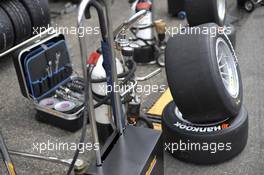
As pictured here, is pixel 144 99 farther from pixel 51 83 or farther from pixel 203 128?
pixel 203 128

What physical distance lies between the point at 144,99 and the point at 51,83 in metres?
0.61

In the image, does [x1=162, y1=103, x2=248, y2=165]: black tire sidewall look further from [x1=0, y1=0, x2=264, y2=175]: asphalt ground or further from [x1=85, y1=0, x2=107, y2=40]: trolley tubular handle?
[x1=85, y1=0, x2=107, y2=40]: trolley tubular handle

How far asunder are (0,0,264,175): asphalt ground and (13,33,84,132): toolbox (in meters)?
0.09

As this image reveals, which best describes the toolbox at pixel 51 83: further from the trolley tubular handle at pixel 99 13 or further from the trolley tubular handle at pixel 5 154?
the trolley tubular handle at pixel 99 13

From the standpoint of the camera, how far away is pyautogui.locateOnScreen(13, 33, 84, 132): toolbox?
2289 mm

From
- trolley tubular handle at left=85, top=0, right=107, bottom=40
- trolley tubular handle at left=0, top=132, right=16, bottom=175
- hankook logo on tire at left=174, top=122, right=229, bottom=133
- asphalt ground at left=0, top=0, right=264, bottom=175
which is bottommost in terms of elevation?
asphalt ground at left=0, top=0, right=264, bottom=175

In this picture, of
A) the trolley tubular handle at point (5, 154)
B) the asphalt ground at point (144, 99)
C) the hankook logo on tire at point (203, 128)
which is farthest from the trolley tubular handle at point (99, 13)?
the asphalt ground at point (144, 99)

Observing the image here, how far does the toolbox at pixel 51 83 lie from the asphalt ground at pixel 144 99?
0.09m

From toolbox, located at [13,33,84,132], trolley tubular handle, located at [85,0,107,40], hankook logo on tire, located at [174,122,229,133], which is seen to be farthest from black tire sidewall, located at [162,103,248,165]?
trolley tubular handle, located at [85,0,107,40]

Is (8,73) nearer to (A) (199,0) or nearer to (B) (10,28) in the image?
(B) (10,28)

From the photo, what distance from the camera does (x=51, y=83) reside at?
8.07ft

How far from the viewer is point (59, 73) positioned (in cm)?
250

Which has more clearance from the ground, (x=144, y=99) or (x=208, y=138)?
(x=208, y=138)

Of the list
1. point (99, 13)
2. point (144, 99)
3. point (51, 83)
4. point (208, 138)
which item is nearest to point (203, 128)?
point (208, 138)
